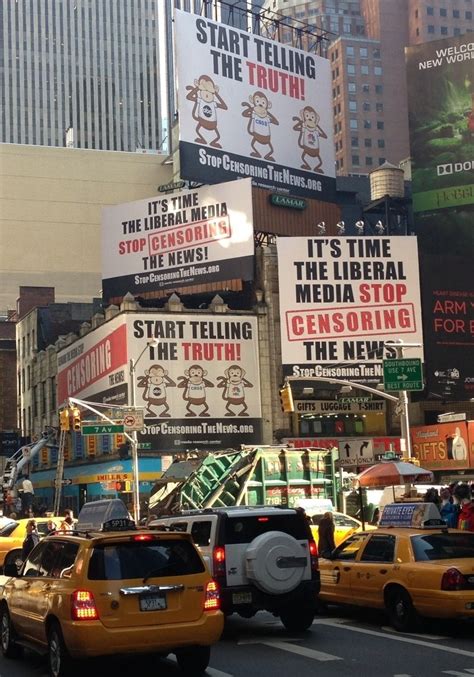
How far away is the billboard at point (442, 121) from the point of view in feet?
237

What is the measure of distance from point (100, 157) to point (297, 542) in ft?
335

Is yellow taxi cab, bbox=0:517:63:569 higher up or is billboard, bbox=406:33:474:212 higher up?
billboard, bbox=406:33:474:212

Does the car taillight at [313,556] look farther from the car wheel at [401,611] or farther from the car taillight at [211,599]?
the car taillight at [211,599]

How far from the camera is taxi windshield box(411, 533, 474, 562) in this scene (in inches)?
613

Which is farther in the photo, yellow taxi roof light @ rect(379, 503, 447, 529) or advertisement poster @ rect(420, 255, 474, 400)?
advertisement poster @ rect(420, 255, 474, 400)

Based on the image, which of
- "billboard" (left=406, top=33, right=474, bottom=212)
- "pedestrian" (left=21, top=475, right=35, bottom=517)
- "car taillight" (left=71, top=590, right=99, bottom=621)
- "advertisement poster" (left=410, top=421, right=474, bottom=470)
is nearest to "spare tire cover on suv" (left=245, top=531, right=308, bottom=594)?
"car taillight" (left=71, top=590, right=99, bottom=621)

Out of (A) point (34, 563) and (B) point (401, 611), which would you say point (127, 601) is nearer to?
(A) point (34, 563)

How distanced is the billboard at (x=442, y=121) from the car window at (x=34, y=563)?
6239cm

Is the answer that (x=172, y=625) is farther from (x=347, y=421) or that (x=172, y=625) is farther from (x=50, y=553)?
(x=347, y=421)

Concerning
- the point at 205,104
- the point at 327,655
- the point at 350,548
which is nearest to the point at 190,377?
the point at 205,104

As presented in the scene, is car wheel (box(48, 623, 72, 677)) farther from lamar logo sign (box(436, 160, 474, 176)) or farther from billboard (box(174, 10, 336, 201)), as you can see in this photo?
lamar logo sign (box(436, 160, 474, 176))

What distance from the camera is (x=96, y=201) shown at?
11244 centimetres

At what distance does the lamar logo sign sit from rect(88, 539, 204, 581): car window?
63.4 metres

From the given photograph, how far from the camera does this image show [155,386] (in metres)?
58.0
